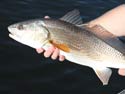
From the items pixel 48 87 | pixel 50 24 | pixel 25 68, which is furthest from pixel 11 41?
pixel 50 24

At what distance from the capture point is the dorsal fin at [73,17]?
4.78 metres

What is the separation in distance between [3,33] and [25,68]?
1746 mm

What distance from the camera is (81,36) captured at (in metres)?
4.83

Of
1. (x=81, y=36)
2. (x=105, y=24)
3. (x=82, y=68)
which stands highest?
(x=81, y=36)

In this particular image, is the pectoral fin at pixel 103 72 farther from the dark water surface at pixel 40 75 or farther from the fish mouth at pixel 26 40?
the dark water surface at pixel 40 75

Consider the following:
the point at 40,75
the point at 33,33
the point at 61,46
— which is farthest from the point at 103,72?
the point at 40,75

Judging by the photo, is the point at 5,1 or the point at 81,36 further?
the point at 5,1

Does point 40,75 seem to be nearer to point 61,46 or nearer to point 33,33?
point 33,33

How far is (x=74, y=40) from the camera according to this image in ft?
15.9

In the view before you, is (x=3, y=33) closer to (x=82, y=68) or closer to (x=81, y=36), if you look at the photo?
(x=82, y=68)

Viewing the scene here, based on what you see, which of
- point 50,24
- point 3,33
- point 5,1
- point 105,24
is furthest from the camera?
point 5,1

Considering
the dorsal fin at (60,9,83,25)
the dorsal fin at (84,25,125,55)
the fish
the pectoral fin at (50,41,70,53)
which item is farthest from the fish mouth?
the dorsal fin at (84,25,125,55)

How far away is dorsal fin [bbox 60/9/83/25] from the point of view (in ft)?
15.7

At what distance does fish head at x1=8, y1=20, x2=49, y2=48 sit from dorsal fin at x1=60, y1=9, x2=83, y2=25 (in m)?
0.27
